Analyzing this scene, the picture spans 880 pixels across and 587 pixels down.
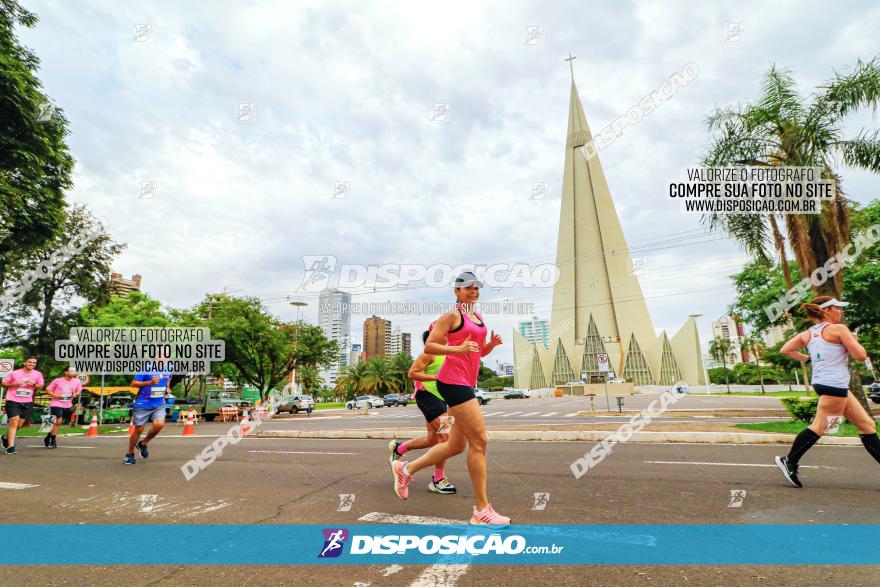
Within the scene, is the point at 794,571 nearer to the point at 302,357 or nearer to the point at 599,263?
the point at 302,357

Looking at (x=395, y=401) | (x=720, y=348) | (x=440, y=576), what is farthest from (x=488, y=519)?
(x=720, y=348)

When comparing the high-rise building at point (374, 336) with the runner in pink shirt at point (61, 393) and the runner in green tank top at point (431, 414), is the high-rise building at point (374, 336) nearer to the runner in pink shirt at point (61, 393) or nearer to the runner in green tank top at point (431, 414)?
the runner in pink shirt at point (61, 393)

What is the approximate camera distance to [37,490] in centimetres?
543

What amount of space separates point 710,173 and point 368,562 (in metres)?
13.4

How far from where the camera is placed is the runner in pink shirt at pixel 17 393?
30.0 feet

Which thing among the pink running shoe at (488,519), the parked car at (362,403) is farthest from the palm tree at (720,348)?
the pink running shoe at (488,519)

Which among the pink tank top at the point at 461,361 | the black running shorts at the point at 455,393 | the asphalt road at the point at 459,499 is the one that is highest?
the pink tank top at the point at 461,361

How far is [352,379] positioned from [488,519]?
6947cm

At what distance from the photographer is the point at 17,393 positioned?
934 cm

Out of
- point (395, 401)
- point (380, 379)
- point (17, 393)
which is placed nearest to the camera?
point (17, 393)

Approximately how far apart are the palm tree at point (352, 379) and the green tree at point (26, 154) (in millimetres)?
57254

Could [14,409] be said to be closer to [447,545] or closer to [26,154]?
[26,154]

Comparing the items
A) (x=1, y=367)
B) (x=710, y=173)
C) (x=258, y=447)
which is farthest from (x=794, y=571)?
(x=1, y=367)

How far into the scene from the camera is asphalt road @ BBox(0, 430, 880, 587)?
8.87ft
